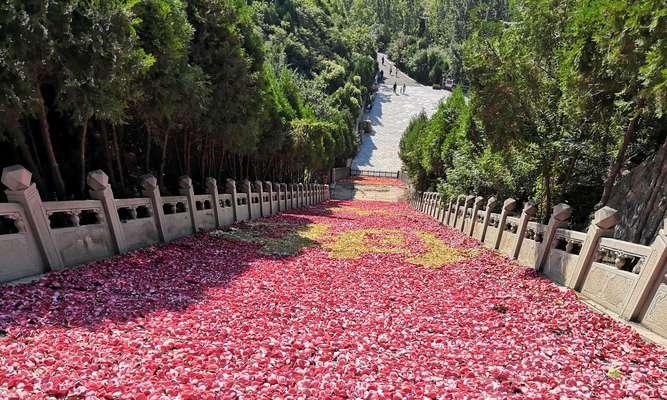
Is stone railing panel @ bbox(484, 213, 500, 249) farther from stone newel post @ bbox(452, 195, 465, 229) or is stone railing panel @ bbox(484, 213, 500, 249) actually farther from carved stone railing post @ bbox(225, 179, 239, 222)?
carved stone railing post @ bbox(225, 179, 239, 222)

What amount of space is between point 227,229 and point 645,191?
13.0 metres

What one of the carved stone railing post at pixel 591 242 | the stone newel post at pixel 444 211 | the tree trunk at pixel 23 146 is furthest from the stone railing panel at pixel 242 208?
the carved stone railing post at pixel 591 242

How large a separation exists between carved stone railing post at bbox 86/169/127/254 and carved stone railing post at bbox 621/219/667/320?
10.6 meters

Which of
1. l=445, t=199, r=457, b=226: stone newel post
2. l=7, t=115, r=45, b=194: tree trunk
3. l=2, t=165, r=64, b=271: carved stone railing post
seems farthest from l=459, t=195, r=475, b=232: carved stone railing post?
l=7, t=115, r=45, b=194: tree trunk

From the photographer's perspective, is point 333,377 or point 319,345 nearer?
point 333,377

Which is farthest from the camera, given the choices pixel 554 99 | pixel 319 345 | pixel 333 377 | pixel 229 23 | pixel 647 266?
pixel 229 23

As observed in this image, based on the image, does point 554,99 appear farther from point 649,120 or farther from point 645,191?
point 645,191

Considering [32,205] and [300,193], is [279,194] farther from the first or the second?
[32,205]

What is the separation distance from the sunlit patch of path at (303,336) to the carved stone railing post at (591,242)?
1.45 feet

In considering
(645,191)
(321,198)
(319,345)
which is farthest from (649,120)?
(321,198)

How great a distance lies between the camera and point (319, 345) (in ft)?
19.5

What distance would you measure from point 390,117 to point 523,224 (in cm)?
9149

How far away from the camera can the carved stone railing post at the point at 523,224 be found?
11.9 meters

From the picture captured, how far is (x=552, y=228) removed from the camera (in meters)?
10.2
